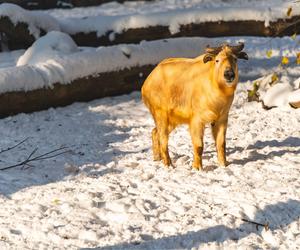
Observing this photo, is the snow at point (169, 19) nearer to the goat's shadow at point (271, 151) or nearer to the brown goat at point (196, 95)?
the goat's shadow at point (271, 151)

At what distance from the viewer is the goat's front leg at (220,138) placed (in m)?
7.44


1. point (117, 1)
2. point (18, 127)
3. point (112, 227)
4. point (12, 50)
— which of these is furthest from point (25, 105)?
point (117, 1)

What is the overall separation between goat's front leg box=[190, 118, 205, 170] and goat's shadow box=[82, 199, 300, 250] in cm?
148

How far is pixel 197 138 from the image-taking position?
7305mm

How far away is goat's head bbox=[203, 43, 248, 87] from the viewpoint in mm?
6684

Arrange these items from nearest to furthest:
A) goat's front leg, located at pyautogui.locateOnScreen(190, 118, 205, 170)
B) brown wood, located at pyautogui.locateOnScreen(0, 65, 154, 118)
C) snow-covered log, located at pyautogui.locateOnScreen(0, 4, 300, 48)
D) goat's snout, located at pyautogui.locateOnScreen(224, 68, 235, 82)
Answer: goat's snout, located at pyautogui.locateOnScreen(224, 68, 235, 82)
goat's front leg, located at pyautogui.locateOnScreen(190, 118, 205, 170)
brown wood, located at pyautogui.locateOnScreen(0, 65, 154, 118)
snow-covered log, located at pyautogui.locateOnScreen(0, 4, 300, 48)

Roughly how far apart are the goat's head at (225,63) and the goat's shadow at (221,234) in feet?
5.22

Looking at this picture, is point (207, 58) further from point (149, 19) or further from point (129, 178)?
point (149, 19)

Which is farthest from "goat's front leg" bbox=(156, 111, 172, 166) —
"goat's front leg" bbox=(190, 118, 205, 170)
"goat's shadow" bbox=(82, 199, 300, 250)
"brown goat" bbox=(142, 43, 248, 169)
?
"goat's shadow" bbox=(82, 199, 300, 250)

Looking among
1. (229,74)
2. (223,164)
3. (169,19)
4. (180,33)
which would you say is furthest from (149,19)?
(229,74)

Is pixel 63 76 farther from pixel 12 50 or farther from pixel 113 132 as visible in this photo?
pixel 12 50

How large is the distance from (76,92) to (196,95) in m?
4.71

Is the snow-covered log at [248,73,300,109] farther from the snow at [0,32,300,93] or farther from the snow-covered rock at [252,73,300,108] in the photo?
the snow at [0,32,300,93]

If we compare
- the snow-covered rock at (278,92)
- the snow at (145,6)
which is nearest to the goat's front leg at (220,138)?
the snow-covered rock at (278,92)
